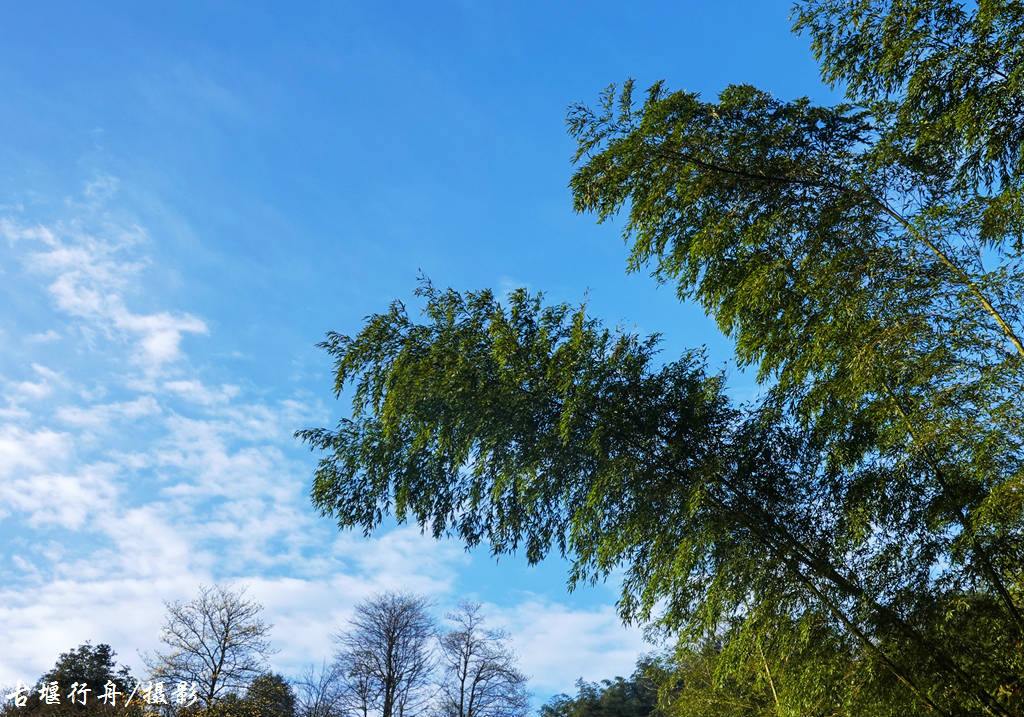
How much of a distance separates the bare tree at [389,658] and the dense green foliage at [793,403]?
13590 millimetres

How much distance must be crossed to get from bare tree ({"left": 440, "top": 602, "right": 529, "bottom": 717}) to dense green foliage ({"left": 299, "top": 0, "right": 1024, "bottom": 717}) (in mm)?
14737

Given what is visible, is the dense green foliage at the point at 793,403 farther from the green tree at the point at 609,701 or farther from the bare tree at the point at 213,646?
the green tree at the point at 609,701

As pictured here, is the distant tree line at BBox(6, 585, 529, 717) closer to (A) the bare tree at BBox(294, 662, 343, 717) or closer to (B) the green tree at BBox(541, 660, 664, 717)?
(A) the bare tree at BBox(294, 662, 343, 717)

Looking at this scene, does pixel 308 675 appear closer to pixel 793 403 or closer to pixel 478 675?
pixel 478 675

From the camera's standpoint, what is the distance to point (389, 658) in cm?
1881

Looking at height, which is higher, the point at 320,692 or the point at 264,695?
the point at 320,692

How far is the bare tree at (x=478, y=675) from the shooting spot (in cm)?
1961

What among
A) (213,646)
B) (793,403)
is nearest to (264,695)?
(213,646)

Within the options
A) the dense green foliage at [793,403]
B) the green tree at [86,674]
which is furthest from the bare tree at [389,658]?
the dense green foliage at [793,403]

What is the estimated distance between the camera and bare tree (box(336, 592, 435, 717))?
60.5 feet

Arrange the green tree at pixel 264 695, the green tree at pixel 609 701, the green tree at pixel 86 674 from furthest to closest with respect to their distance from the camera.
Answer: the green tree at pixel 609 701
the green tree at pixel 86 674
the green tree at pixel 264 695

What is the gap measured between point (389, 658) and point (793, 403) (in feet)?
51.4

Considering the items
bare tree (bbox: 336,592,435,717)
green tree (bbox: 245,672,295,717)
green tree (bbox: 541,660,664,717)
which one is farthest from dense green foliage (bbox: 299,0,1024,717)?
green tree (bbox: 541,660,664,717)

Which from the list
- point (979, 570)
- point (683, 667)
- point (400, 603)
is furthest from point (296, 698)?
point (979, 570)
